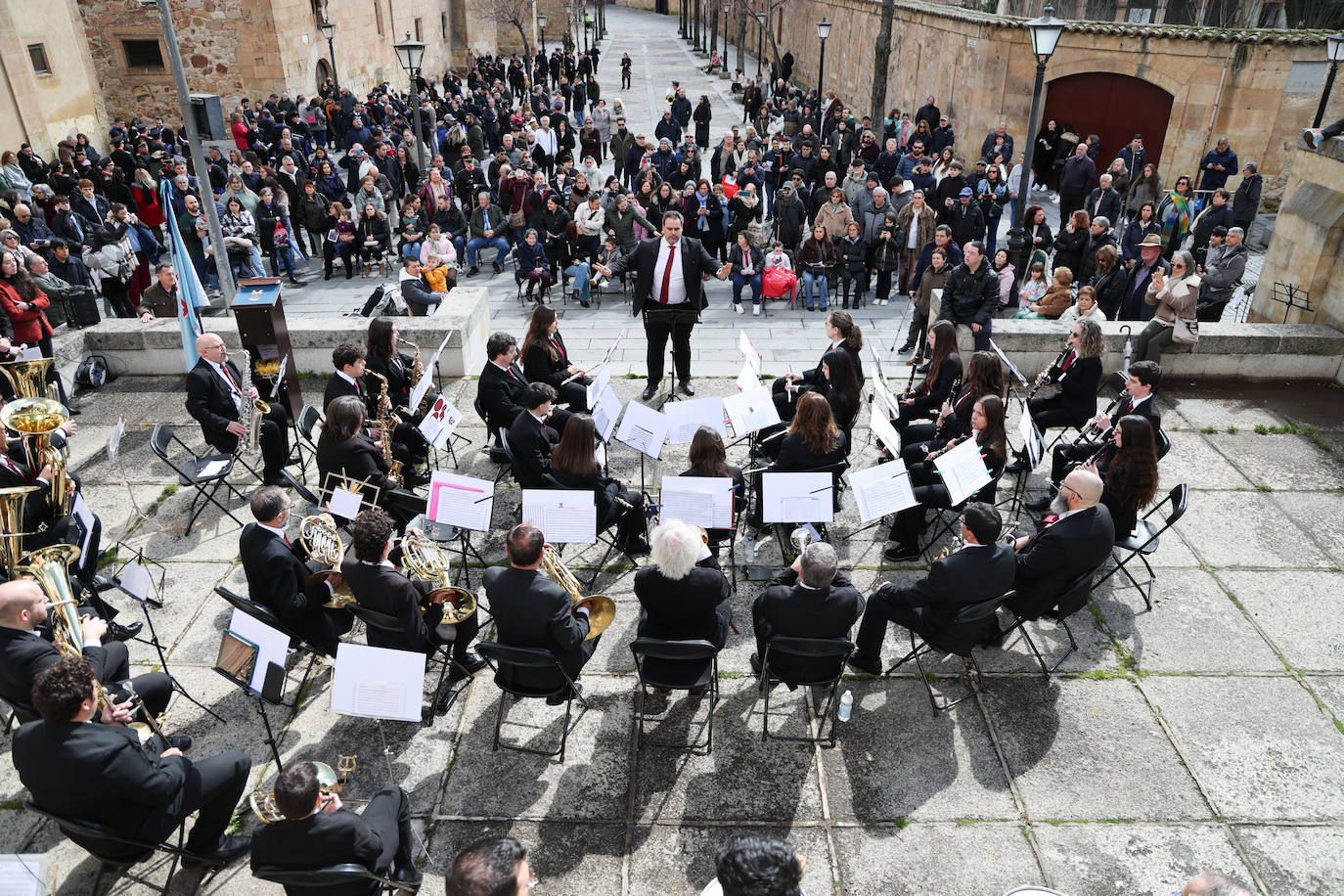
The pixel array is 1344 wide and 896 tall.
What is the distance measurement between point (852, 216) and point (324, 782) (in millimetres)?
12034

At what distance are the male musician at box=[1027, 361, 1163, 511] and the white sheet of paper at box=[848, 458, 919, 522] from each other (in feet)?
6.33

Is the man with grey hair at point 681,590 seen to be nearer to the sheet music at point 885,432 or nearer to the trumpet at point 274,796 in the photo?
the trumpet at point 274,796

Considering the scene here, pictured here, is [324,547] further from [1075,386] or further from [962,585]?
[1075,386]

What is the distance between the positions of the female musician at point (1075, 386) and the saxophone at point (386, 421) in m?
5.28

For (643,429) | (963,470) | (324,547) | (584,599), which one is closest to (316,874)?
(584,599)

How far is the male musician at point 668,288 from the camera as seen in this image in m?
9.53

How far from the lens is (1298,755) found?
537cm

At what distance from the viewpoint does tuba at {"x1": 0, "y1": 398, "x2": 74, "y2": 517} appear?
6.71m

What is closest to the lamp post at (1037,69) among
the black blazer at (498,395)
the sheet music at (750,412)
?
the sheet music at (750,412)

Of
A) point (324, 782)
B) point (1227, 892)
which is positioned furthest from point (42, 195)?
point (1227, 892)

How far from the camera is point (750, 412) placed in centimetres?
733

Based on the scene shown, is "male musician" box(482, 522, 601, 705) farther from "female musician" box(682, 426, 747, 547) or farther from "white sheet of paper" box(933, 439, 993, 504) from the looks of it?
"white sheet of paper" box(933, 439, 993, 504)

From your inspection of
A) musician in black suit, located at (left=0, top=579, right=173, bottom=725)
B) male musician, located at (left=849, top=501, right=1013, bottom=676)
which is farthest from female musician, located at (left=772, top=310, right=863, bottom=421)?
musician in black suit, located at (left=0, top=579, right=173, bottom=725)

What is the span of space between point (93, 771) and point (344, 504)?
258 cm
